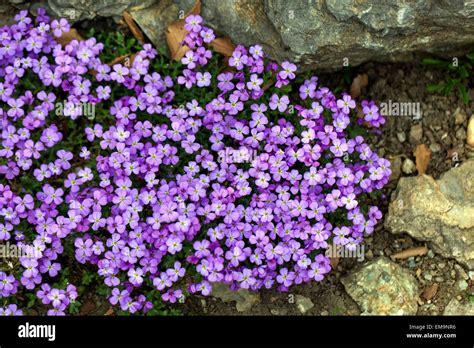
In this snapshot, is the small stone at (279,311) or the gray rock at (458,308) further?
the small stone at (279,311)

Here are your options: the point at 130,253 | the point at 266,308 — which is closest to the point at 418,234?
the point at 266,308

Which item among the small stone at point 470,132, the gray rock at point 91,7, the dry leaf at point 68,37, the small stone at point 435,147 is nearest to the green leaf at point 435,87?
the small stone at point 470,132

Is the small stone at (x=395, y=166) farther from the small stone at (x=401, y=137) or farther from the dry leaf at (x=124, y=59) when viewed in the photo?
the dry leaf at (x=124, y=59)

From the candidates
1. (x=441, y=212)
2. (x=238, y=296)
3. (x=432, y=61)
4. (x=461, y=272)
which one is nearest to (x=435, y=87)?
(x=432, y=61)

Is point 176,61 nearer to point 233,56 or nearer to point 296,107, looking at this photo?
point 233,56

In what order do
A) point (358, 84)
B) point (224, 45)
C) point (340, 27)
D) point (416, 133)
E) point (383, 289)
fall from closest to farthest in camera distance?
point (340, 27) < point (383, 289) < point (224, 45) < point (416, 133) < point (358, 84)

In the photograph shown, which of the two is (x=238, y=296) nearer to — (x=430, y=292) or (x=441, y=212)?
(x=430, y=292)
